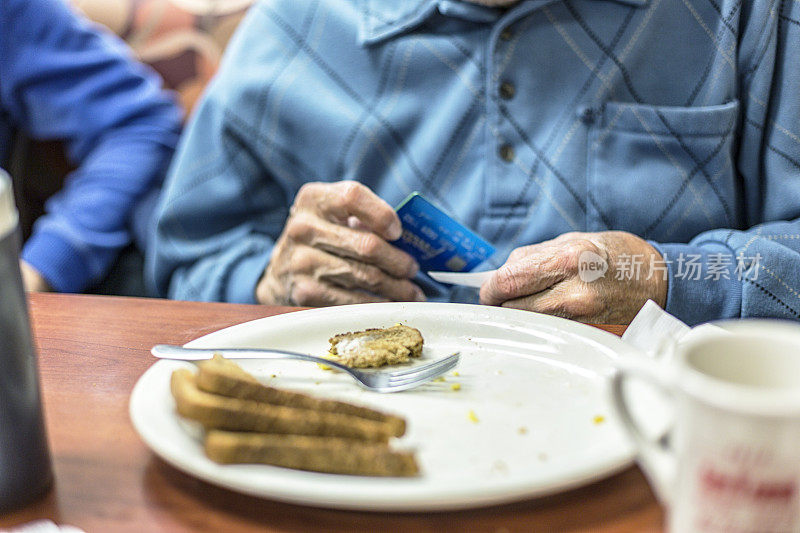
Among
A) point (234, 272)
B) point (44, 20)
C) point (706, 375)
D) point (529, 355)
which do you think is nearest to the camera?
point (706, 375)

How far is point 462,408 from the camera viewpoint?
0.63 metres

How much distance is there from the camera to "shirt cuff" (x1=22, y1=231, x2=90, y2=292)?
155cm

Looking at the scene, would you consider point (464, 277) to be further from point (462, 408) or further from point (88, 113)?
point (88, 113)

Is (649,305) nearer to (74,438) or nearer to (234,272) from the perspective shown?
(74,438)

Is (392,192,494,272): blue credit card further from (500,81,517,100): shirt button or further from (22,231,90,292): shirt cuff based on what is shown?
(22,231,90,292): shirt cuff

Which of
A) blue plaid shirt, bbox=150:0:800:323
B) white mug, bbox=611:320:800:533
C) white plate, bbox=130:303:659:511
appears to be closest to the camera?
white mug, bbox=611:320:800:533

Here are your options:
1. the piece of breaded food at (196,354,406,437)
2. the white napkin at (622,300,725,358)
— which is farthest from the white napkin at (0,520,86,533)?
the white napkin at (622,300,725,358)

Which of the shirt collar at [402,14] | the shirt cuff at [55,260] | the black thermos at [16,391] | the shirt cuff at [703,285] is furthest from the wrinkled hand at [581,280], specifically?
the shirt cuff at [55,260]

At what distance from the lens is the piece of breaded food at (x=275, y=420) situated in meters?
0.52

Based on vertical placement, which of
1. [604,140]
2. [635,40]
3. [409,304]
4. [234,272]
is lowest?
[234,272]

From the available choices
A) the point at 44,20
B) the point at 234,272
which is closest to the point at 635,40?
the point at 234,272

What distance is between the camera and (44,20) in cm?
167

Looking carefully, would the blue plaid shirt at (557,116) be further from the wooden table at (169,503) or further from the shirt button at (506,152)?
the wooden table at (169,503)

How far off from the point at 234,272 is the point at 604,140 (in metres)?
0.65
